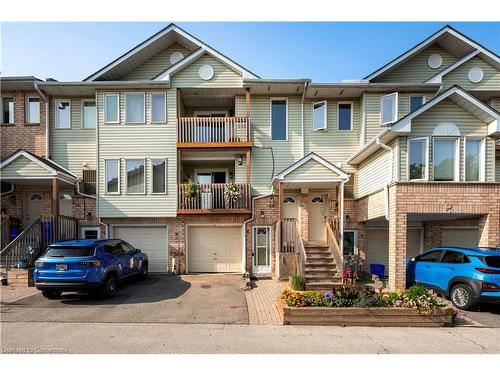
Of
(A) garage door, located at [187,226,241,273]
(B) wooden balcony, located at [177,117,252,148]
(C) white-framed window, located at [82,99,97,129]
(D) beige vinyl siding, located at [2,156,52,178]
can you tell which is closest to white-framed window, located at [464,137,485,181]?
(B) wooden balcony, located at [177,117,252,148]

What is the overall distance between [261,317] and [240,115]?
9613 millimetres

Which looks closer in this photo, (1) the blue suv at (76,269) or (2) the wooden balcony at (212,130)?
(1) the blue suv at (76,269)

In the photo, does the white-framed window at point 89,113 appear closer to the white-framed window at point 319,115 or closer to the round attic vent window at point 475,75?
the white-framed window at point 319,115

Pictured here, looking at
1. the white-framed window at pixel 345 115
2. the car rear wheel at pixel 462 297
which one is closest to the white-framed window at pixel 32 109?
the white-framed window at pixel 345 115

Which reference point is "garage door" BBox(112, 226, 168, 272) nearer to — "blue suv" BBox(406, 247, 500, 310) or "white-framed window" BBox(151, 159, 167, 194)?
"white-framed window" BBox(151, 159, 167, 194)

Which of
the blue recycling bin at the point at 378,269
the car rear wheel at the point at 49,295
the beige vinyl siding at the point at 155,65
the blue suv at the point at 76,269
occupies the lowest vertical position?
the blue recycling bin at the point at 378,269

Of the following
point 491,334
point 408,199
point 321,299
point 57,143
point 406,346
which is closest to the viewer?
point 406,346

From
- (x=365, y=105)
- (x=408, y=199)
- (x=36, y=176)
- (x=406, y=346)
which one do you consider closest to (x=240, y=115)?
(x=365, y=105)

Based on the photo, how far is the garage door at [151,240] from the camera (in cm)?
1384

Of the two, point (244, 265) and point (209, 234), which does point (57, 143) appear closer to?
point (209, 234)

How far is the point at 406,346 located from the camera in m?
5.84

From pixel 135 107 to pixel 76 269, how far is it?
26.5ft

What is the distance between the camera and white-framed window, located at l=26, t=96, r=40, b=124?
1445 cm

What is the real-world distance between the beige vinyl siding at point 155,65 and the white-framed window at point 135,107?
1.71m
